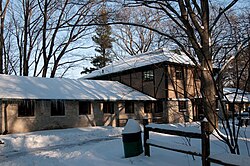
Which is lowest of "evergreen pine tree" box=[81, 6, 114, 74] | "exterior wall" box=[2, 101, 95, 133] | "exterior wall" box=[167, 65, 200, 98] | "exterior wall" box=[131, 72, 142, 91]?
"exterior wall" box=[2, 101, 95, 133]

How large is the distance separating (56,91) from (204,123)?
18.7 meters

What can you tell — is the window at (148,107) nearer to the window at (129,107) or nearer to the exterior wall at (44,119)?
the window at (129,107)

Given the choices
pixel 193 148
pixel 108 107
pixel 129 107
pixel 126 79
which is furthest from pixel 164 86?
pixel 193 148

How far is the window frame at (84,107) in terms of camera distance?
2438cm

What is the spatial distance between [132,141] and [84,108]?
54.0 feet

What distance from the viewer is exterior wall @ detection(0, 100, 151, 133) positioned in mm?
20391

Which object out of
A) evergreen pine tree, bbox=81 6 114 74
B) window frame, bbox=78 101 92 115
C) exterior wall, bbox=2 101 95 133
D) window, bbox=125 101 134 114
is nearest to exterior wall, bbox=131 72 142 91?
window, bbox=125 101 134 114

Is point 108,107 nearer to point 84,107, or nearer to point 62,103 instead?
point 84,107

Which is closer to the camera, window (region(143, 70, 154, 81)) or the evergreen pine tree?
window (region(143, 70, 154, 81))

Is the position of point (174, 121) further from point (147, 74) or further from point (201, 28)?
point (201, 28)

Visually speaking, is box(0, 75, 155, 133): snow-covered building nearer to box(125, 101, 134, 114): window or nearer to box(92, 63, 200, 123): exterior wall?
box(125, 101, 134, 114): window

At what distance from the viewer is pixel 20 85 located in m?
22.7

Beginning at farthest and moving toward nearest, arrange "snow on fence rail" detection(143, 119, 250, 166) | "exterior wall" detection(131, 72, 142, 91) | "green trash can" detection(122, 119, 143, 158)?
"exterior wall" detection(131, 72, 142, 91), "green trash can" detection(122, 119, 143, 158), "snow on fence rail" detection(143, 119, 250, 166)

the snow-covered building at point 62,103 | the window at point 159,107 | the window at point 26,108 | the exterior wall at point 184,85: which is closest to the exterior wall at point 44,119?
the snow-covered building at point 62,103
